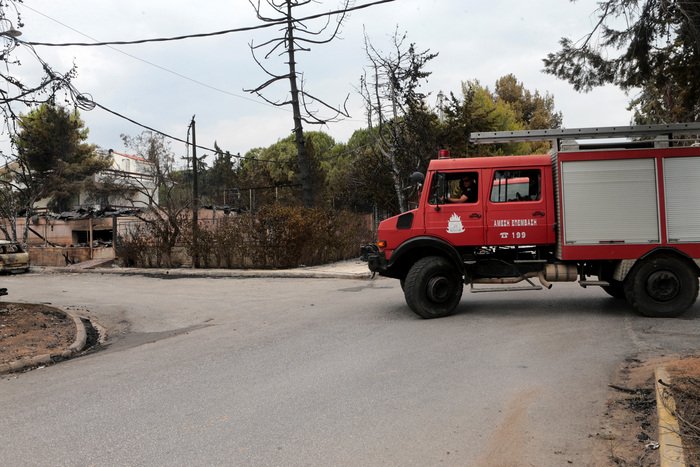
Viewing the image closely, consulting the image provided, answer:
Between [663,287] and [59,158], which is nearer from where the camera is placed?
[663,287]

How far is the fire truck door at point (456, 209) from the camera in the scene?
9.02 m

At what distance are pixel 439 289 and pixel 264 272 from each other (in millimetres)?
10476

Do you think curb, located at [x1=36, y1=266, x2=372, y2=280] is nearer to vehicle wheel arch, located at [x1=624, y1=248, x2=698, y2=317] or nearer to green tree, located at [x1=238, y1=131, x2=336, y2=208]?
vehicle wheel arch, located at [x1=624, y1=248, x2=698, y2=317]

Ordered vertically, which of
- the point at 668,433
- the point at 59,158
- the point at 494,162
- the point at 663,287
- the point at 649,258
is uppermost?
the point at 59,158

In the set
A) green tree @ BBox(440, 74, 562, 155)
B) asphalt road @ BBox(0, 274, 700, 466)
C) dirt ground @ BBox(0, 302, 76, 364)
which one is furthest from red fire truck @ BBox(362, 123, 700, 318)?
green tree @ BBox(440, 74, 562, 155)

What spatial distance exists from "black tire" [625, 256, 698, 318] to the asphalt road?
24 cm

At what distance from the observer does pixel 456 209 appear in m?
9.05

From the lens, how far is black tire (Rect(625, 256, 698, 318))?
8469mm

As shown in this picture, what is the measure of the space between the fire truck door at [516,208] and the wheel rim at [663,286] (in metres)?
1.68

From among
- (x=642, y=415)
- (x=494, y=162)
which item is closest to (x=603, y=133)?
(x=494, y=162)

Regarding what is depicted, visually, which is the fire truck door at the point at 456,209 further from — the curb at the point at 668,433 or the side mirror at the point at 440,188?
the curb at the point at 668,433

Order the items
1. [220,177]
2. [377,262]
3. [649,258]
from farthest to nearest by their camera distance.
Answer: [220,177], [377,262], [649,258]

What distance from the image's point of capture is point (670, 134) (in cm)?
872

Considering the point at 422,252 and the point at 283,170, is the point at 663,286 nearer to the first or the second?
the point at 422,252
